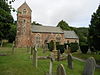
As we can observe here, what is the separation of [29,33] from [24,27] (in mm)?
2785

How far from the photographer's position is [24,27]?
54406mm

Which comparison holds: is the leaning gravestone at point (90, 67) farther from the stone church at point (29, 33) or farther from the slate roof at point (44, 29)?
the slate roof at point (44, 29)

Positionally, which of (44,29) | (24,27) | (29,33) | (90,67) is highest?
(24,27)

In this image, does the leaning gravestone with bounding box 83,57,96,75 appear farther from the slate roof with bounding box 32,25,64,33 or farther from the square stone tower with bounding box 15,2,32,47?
the slate roof with bounding box 32,25,64,33

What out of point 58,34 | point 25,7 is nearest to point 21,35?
point 25,7

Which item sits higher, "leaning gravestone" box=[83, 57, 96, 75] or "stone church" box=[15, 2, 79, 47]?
"stone church" box=[15, 2, 79, 47]

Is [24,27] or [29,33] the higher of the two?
[24,27]

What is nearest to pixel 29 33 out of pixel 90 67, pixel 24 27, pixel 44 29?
pixel 24 27

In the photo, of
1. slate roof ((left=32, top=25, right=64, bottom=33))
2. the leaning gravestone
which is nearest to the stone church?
slate roof ((left=32, top=25, right=64, bottom=33))

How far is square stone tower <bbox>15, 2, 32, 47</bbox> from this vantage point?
5300cm

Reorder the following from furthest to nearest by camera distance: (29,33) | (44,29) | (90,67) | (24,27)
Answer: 1. (44,29)
2. (29,33)
3. (24,27)
4. (90,67)

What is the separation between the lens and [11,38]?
230 ft

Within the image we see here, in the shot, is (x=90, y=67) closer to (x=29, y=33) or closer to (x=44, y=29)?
(x=29, y=33)

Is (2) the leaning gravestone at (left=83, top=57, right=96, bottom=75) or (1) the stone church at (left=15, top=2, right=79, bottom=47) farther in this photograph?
(1) the stone church at (left=15, top=2, right=79, bottom=47)
